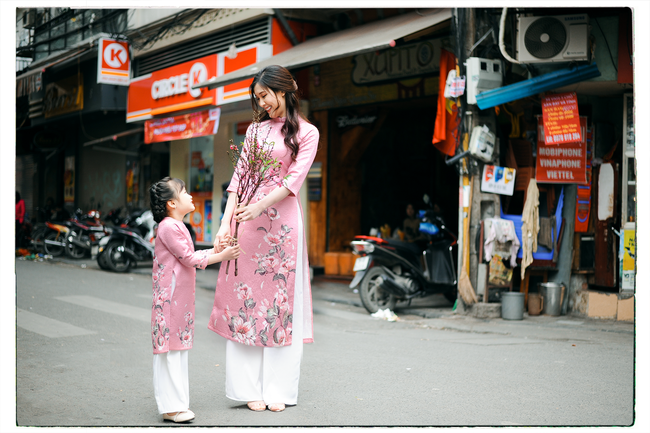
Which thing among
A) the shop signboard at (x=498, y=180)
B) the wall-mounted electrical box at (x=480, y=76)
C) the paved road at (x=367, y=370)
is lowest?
the paved road at (x=367, y=370)

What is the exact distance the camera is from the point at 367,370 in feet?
16.6

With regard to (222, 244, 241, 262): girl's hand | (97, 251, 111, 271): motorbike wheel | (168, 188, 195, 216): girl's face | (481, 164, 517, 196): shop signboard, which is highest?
(481, 164, 517, 196): shop signboard

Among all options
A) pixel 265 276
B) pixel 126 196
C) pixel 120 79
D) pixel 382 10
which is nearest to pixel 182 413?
pixel 265 276

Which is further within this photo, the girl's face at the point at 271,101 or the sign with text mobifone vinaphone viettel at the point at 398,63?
the sign with text mobifone vinaphone viettel at the point at 398,63

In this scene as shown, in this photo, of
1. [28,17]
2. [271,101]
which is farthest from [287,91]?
[28,17]

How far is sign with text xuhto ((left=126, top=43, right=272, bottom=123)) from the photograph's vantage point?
12008mm

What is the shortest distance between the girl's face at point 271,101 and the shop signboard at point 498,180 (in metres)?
4.61

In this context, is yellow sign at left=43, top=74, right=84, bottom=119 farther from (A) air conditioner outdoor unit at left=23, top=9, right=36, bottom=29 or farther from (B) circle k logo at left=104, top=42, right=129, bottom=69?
(A) air conditioner outdoor unit at left=23, top=9, right=36, bottom=29

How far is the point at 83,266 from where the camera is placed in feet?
43.6

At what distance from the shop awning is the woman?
4.37m

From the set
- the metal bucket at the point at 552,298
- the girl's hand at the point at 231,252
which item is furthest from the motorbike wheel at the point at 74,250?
the girl's hand at the point at 231,252

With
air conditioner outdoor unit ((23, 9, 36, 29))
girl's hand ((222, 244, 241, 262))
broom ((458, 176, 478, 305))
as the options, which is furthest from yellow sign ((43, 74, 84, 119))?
girl's hand ((222, 244, 241, 262))

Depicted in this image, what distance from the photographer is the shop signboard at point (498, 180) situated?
801cm

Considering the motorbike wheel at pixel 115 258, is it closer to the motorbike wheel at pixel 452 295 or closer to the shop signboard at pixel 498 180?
the motorbike wheel at pixel 452 295
